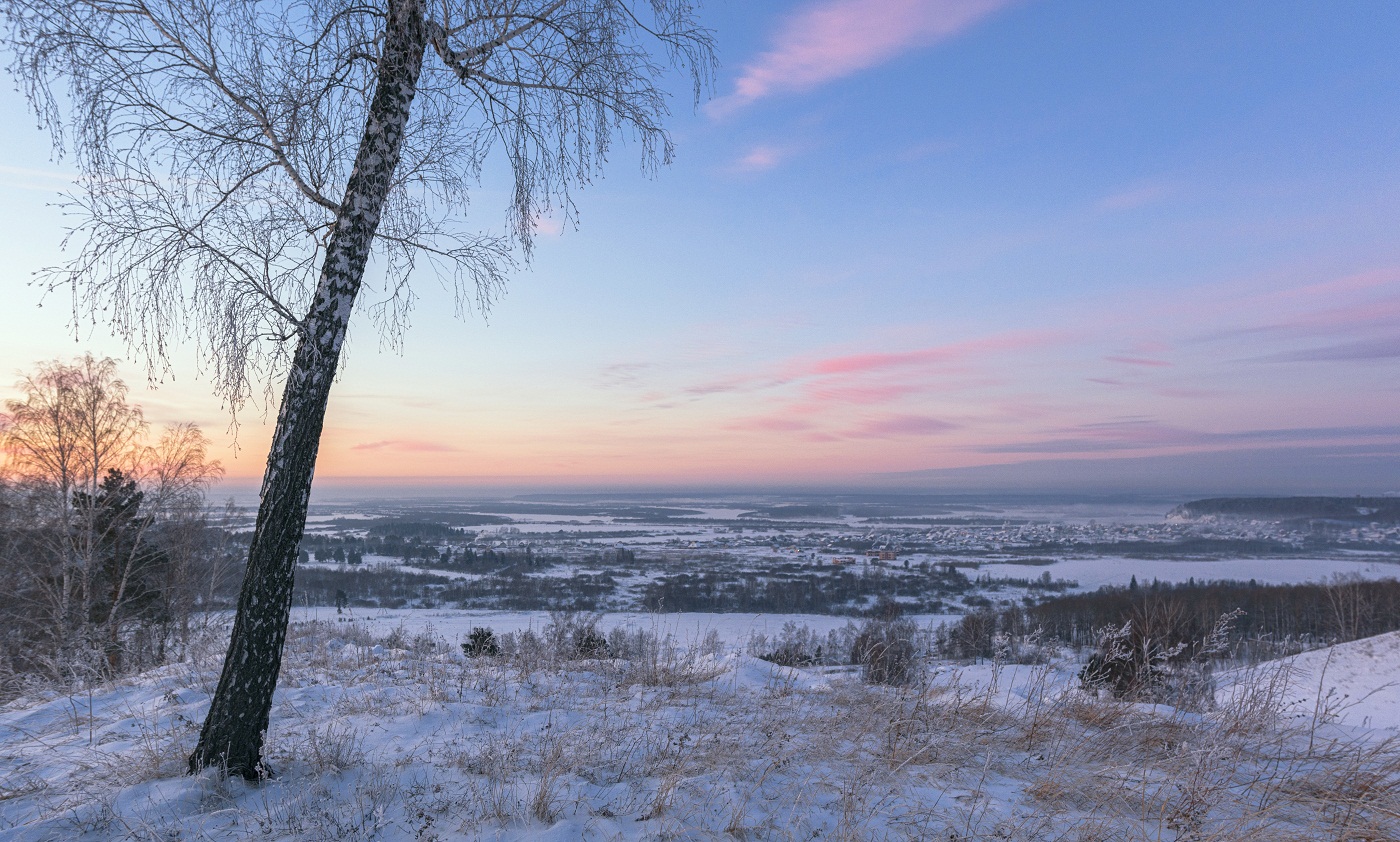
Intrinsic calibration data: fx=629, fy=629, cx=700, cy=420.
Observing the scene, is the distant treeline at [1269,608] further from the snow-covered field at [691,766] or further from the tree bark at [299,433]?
the tree bark at [299,433]

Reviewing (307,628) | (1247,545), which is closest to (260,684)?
(307,628)

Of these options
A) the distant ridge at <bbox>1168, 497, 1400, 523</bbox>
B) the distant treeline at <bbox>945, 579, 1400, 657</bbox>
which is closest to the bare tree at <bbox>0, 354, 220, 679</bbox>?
the distant treeline at <bbox>945, 579, 1400, 657</bbox>

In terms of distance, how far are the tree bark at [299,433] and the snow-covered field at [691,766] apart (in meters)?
0.30

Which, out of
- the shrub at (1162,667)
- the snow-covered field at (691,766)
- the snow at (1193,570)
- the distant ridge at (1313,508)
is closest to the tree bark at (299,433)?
the snow-covered field at (691,766)

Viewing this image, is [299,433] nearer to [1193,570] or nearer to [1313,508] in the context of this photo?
[1193,570]

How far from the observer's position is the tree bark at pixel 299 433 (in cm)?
372

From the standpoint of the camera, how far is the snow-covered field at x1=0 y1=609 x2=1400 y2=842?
10.3 ft

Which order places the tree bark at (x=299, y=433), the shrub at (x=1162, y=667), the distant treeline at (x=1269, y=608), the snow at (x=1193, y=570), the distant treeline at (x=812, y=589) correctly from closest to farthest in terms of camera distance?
the tree bark at (x=299, y=433)
the shrub at (x=1162, y=667)
the distant treeline at (x=1269, y=608)
the distant treeline at (x=812, y=589)
the snow at (x=1193, y=570)

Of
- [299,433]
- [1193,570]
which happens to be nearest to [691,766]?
[299,433]

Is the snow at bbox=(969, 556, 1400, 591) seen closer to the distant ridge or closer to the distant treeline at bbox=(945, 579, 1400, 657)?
the distant treeline at bbox=(945, 579, 1400, 657)

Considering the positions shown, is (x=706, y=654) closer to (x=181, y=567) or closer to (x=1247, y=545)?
(x=181, y=567)

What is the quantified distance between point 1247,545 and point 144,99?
150 m

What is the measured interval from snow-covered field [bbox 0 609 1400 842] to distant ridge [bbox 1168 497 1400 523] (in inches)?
6548

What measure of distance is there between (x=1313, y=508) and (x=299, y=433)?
175788 mm
